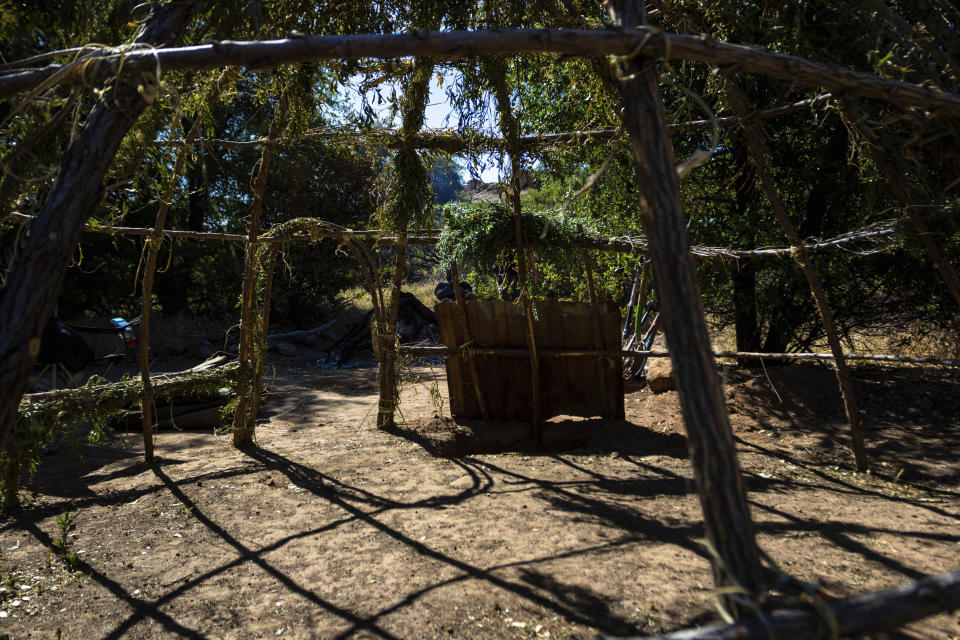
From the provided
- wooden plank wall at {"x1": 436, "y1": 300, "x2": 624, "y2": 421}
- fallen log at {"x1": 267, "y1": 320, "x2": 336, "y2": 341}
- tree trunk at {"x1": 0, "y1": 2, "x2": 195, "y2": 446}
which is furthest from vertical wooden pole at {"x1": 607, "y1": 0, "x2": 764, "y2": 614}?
fallen log at {"x1": 267, "y1": 320, "x2": 336, "y2": 341}

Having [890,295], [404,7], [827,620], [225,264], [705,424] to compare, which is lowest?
[827,620]

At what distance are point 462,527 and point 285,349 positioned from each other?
33.1 ft

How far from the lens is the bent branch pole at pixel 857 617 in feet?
→ 4.74

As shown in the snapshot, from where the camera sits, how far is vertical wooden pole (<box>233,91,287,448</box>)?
18.1 ft

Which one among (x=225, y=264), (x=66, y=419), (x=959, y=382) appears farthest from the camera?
(x=225, y=264)

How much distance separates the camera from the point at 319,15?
4.45 metres

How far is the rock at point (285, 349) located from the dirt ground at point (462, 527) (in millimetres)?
6413

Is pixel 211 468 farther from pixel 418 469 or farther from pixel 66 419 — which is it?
pixel 418 469

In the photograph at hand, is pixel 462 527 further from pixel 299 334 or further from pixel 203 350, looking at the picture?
pixel 299 334

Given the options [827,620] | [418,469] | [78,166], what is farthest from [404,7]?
[827,620]

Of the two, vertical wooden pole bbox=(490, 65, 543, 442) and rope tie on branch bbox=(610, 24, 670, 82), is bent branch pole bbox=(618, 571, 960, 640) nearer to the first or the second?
rope tie on branch bbox=(610, 24, 670, 82)

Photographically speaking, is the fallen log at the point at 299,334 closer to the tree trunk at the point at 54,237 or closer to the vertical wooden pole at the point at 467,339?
the vertical wooden pole at the point at 467,339

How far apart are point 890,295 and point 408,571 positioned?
6.58 metres

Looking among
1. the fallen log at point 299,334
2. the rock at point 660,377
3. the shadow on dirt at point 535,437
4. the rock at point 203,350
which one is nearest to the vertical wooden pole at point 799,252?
the shadow on dirt at point 535,437
